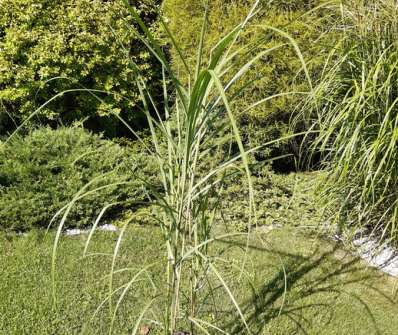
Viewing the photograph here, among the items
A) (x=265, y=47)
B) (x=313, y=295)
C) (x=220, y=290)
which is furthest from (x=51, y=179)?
(x=265, y=47)

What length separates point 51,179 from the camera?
402 cm

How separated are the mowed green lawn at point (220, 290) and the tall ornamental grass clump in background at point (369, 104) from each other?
18.6 inches

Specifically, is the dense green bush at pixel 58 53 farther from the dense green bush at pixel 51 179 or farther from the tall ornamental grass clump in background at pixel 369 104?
the tall ornamental grass clump in background at pixel 369 104

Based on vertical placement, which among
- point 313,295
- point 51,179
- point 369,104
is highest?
point 369,104

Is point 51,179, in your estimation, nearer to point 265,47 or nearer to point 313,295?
point 313,295

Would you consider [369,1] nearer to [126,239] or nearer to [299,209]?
[299,209]

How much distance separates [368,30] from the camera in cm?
330

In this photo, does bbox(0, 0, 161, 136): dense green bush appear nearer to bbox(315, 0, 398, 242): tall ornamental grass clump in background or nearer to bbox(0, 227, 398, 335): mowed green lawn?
bbox(0, 227, 398, 335): mowed green lawn

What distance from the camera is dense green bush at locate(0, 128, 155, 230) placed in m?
3.82

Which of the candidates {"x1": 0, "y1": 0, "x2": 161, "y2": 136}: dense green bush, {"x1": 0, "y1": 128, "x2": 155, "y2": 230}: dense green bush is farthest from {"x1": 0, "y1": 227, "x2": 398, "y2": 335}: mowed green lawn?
{"x1": 0, "y1": 0, "x2": 161, "y2": 136}: dense green bush

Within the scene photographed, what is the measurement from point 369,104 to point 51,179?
8.51 ft

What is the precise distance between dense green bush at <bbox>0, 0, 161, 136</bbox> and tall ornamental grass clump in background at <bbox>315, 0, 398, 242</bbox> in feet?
8.83

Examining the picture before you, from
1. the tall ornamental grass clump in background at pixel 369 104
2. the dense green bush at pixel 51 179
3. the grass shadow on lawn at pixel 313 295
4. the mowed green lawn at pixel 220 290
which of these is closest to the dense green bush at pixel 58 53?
the dense green bush at pixel 51 179

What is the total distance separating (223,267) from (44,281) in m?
1.23
